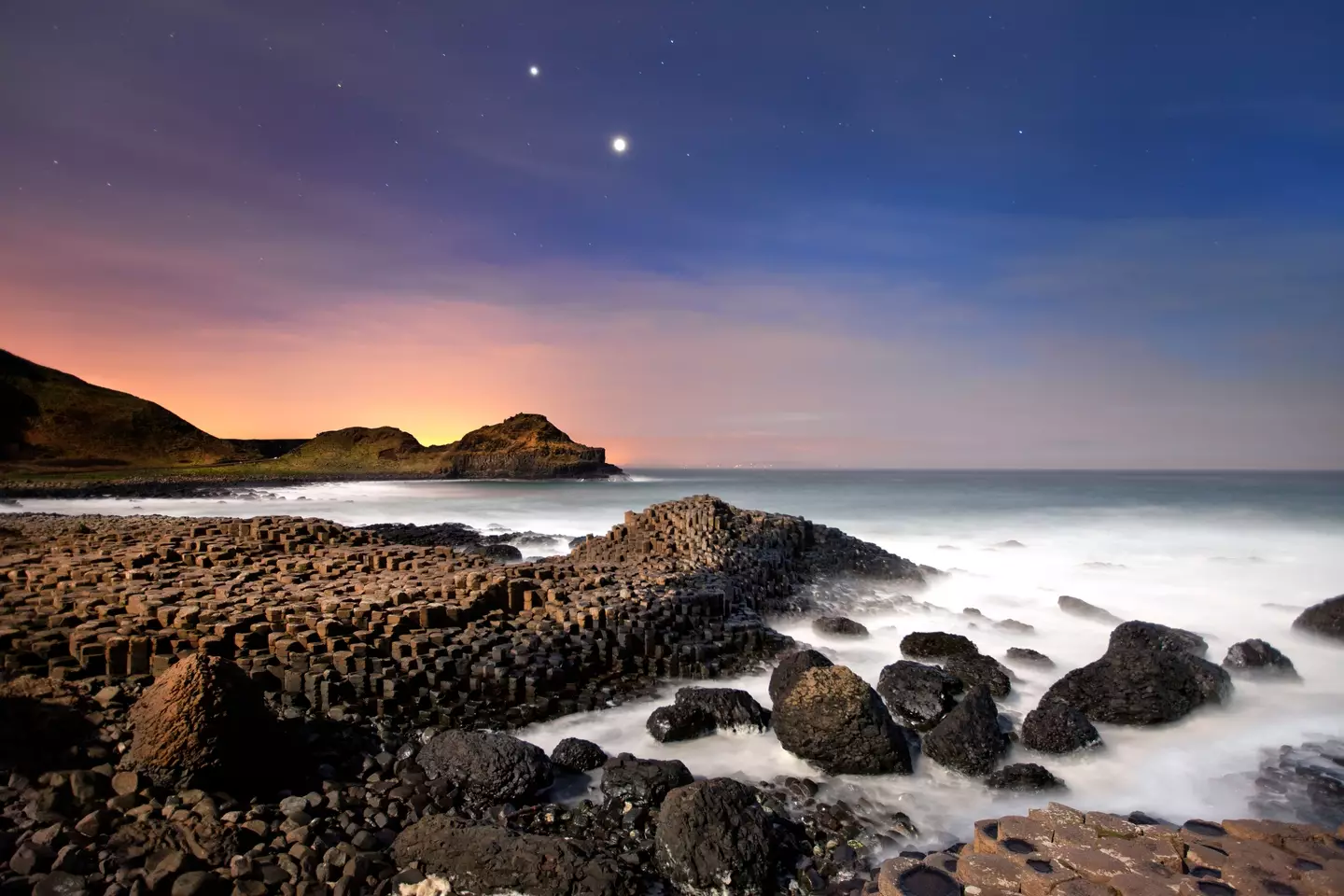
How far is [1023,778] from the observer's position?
7.04 metres

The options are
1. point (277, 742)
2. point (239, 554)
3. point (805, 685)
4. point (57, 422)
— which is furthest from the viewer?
point (57, 422)

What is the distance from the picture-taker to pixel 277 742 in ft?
20.5

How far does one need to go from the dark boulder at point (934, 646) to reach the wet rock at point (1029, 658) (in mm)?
810

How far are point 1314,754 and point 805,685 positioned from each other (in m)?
6.46

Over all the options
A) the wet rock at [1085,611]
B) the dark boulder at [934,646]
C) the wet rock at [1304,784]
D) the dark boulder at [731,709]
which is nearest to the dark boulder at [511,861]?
the dark boulder at [731,709]

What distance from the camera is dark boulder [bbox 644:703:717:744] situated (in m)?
7.96

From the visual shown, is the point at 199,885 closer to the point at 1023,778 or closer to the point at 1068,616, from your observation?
the point at 1023,778

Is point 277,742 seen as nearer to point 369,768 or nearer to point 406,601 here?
point 369,768

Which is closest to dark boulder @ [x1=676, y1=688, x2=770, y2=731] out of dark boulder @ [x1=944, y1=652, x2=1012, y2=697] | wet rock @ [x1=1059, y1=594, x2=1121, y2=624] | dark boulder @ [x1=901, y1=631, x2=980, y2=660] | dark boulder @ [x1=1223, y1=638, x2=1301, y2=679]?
dark boulder @ [x1=944, y1=652, x2=1012, y2=697]

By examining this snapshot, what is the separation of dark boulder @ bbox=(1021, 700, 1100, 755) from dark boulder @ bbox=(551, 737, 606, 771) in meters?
4.90

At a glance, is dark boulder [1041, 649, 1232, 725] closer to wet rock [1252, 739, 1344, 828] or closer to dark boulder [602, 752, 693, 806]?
wet rock [1252, 739, 1344, 828]

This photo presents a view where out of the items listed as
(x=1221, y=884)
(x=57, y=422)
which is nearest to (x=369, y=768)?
(x=1221, y=884)

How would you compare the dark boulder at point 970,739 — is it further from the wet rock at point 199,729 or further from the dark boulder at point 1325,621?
the dark boulder at point 1325,621

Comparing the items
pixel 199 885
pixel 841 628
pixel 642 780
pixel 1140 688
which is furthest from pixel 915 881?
pixel 841 628
